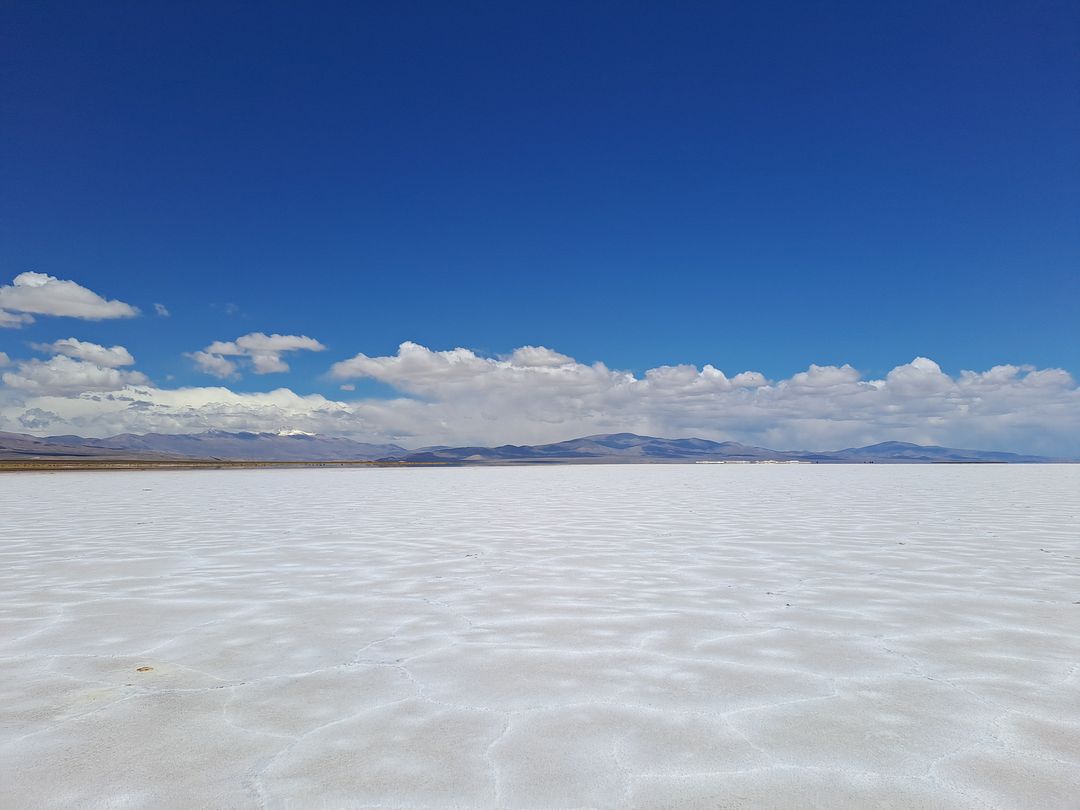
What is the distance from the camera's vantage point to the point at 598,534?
1174 centimetres

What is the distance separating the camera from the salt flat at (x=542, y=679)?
2824 mm

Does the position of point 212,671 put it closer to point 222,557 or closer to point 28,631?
point 28,631

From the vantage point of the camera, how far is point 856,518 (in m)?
14.3

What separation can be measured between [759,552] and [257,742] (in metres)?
7.64

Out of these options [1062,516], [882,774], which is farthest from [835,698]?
[1062,516]

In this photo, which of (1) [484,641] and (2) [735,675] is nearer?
(2) [735,675]

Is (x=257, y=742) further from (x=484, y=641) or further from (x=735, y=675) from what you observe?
(x=735, y=675)

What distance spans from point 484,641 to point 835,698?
2.41 metres

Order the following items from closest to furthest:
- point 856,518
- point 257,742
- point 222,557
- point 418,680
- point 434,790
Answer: point 434,790 < point 257,742 < point 418,680 < point 222,557 < point 856,518

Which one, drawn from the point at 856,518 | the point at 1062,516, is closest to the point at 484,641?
the point at 856,518

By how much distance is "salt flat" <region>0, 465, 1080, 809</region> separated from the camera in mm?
2824

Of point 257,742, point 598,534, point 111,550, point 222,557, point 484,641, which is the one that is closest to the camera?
point 257,742

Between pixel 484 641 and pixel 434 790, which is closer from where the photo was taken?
pixel 434 790

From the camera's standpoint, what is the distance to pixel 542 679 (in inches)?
163
